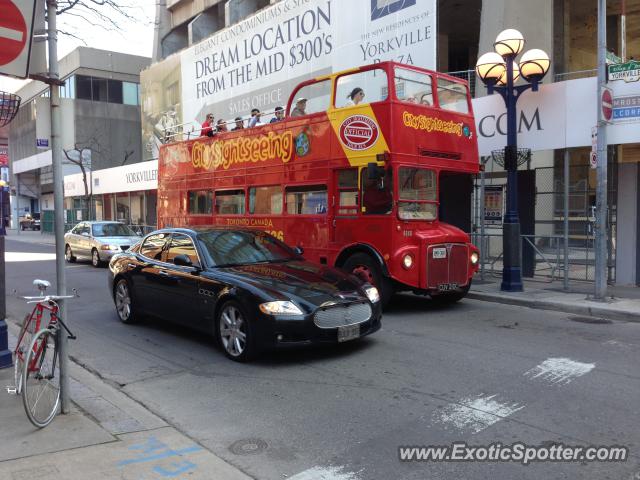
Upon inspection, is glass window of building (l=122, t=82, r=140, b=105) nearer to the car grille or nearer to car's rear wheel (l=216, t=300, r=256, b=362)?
car's rear wheel (l=216, t=300, r=256, b=362)

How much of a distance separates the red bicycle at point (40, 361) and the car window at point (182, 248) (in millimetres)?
2691

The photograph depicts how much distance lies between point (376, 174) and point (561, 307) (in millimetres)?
4178

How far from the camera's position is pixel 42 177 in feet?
186

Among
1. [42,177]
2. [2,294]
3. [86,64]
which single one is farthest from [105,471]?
[42,177]

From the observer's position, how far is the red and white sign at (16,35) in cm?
450

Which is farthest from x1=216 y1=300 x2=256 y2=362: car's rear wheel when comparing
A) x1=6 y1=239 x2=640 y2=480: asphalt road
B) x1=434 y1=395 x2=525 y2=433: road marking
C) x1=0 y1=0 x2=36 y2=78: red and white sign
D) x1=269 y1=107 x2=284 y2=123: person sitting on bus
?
x1=269 y1=107 x2=284 y2=123: person sitting on bus

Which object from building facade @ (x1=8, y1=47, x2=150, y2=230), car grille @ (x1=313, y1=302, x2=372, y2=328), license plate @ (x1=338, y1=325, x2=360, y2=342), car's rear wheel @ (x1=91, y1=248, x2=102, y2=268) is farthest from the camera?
building facade @ (x1=8, y1=47, x2=150, y2=230)

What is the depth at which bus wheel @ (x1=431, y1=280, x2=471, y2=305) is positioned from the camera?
1033 cm

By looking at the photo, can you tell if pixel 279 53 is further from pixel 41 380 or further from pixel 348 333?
pixel 41 380

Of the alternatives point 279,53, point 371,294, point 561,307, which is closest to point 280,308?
point 371,294

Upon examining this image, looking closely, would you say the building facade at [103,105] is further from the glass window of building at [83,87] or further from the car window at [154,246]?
the car window at [154,246]

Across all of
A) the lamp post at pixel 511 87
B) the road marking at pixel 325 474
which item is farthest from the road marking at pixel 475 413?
the lamp post at pixel 511 87

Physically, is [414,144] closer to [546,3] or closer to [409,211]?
[409,211]

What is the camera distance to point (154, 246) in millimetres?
8391
